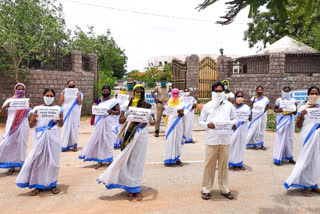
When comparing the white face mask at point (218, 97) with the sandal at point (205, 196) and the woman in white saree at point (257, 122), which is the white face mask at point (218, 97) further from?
the woman in white saree at point (257, 122)

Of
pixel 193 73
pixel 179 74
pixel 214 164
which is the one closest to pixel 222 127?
pixel 214 164

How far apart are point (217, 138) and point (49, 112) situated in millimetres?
2819

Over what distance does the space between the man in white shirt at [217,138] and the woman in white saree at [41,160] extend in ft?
8.29

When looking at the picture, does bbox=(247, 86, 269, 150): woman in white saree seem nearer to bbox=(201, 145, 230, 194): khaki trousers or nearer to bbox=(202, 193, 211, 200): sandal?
bbox=(201, 145, 230, 194): khaki trousers

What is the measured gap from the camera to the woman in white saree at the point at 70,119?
8148 mm

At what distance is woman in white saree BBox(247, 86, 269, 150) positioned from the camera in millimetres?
8250

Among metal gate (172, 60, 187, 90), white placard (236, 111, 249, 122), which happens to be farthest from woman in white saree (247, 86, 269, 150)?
metal gate (172, 60, 187, 90)

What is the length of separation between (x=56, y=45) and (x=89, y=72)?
2.38 metres

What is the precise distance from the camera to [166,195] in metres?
4.83

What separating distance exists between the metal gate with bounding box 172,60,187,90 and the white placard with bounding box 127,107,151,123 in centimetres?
1687

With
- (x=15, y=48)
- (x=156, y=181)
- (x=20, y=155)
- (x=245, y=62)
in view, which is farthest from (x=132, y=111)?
(x=245, y=62)

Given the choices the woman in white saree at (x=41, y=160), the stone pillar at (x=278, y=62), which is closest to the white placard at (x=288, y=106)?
the woman in white saree at (x=41, y=160)

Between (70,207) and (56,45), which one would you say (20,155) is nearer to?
(70,207)

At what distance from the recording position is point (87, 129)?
12539mm
